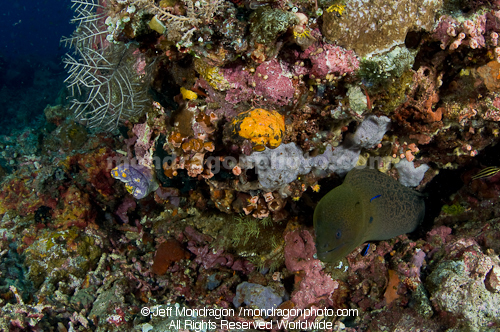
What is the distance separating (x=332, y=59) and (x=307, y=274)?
325 cm

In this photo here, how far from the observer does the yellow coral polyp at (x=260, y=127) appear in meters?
2.80

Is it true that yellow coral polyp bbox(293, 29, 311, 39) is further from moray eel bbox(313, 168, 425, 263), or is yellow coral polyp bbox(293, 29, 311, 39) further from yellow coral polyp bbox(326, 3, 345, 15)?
moray eel bbox(313, 168, 425, 263)

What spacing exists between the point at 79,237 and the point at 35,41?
5139 centimetres

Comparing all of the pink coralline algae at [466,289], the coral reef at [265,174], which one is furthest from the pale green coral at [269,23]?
the pink coralline algae at [466,289]

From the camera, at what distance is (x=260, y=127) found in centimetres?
279

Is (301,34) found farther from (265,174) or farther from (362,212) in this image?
(362,212)

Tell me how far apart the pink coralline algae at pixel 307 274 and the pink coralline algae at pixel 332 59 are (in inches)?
104

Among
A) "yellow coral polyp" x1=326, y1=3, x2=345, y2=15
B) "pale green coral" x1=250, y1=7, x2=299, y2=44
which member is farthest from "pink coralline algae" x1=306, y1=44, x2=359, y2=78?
"pale green coral" x1=250, y1=7, x2=299, y2=44

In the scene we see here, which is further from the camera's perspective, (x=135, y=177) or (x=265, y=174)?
(x=135, y=177)

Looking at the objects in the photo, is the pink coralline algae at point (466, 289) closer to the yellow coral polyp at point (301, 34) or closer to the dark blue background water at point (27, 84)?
the yellow coral polyp at point (301, 34)

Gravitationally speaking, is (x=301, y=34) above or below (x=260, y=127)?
above

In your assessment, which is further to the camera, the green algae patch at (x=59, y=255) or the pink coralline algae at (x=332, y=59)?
the green algae patch at (x=59, y=255)

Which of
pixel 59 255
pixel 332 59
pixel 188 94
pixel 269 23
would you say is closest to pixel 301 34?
pixel 269 23

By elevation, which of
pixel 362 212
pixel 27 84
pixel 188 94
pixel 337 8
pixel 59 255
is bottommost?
pixel 27 84
